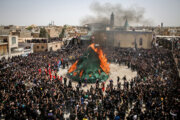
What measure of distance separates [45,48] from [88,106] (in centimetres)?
3029

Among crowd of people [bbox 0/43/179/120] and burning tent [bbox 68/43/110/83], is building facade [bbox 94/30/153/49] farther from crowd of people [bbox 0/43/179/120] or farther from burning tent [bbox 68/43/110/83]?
crowd of people [bbox 0/43/179/120]

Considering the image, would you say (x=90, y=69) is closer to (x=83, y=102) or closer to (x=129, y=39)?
(x=83, y=102)

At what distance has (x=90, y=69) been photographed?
19125mm

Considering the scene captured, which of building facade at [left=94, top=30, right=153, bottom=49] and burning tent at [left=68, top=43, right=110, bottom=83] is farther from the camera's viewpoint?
building facade at [left=94, top=30, right=153, bottom=49]

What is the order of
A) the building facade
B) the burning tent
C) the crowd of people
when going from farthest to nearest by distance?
the building facade, the burning tent, the crowd of people

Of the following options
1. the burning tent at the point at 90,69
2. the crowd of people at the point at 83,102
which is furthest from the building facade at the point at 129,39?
the crowd of people at the point at 83,102

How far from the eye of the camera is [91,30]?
26.1 meters

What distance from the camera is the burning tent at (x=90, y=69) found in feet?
61.5

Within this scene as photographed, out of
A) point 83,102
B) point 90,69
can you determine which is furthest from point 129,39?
point 83,102

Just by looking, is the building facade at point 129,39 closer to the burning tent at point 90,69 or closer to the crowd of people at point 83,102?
the burning tent at point 90,69

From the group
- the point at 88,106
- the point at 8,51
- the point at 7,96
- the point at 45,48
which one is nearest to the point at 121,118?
the point at 88,106

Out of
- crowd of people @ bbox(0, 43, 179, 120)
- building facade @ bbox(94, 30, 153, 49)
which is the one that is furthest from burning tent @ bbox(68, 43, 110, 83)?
building facade @ bbox(94, 30, 153, 49)

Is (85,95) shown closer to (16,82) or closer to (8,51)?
(16,82)

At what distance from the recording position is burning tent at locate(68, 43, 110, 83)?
1873 cm
